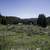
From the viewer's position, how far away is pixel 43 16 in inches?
2534

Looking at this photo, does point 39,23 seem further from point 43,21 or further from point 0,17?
point 0,17

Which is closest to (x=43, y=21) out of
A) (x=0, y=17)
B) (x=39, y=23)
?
(x=39, y=23)

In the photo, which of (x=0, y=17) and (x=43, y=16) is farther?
(x=0, y=17)

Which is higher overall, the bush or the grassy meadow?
the bush

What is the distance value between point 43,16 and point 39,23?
3503mm

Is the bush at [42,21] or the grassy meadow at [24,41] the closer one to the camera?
the grassy meadow at [24,41]

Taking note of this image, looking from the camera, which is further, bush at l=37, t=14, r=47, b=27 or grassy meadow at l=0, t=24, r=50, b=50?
bush at l=37, t=14, r=47, b=27

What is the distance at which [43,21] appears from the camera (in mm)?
62750

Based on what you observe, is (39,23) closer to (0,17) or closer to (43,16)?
(43,16)

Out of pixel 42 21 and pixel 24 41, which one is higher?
pixel 42 21

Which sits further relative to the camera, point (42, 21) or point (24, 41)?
point (42, 21)

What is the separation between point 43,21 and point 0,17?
23310mm

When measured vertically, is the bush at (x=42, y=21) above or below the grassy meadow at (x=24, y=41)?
above

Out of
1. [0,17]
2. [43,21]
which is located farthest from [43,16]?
[0,17]
